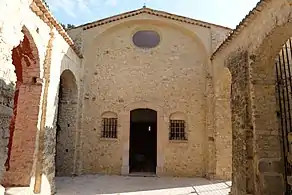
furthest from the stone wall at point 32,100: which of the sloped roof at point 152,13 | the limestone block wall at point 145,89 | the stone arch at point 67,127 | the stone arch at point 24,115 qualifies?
the sloped roof at point 152,13

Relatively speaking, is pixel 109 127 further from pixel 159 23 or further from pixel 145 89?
pixel 159 23

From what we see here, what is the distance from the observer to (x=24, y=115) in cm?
695

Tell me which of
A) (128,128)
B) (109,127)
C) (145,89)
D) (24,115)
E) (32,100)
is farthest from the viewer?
(145,89)

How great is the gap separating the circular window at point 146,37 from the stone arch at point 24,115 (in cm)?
638

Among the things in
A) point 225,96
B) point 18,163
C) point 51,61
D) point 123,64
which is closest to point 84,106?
point 123,64

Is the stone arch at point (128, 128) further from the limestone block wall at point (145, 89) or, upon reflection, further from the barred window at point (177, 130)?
the barred window at point (177, 130)

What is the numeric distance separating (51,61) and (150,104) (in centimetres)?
534

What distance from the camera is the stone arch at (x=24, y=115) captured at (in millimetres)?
6617

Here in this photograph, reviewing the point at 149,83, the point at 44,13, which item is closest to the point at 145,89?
the point at 149,83

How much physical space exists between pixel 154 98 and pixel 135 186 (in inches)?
171

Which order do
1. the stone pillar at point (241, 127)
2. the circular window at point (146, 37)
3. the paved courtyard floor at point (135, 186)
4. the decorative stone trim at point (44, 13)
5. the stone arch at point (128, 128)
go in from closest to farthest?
the decorative stone trim at point (44, 13)
the stone pillar at point (241, 127)
the paved courtyard floor at point (135, 186)
the stone arch at point (128, 128)
the circular window at point (146, 37)

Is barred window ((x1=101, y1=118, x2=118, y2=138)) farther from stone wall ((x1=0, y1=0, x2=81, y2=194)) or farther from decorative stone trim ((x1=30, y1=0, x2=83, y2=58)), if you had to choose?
decorative stone trim ((x1=30, y1=0, x2=83, y2=58))

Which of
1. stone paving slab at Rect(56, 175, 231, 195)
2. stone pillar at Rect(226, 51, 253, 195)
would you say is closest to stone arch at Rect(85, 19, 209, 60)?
stone pillar at Rect(226, 51, 253, 195)

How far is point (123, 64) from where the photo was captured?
1231 centimetres
